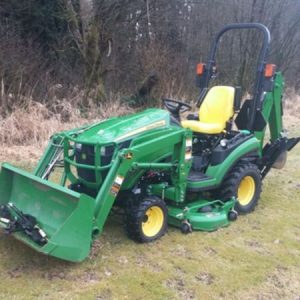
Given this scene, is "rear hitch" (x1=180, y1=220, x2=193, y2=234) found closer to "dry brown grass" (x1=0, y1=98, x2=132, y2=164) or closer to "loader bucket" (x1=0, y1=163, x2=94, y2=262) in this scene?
"loader bucket" (x1=0, y1=163, x2=94, y2=262)

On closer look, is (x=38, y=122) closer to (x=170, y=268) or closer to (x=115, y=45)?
(x=170, y=268)

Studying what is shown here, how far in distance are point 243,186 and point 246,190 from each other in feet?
0.23

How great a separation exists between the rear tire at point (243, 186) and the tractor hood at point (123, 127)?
0.92 m

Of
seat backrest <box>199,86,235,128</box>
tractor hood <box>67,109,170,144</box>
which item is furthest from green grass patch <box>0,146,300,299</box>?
seat backrest <box>199,86,235,128</box>

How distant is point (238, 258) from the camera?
3.85m

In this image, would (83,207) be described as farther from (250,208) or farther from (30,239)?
(250,208)

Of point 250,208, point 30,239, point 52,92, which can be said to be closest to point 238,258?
point 250,208

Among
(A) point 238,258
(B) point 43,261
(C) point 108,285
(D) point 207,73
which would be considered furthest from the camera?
(D) point 207,73

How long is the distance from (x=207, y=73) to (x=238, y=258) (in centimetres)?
251

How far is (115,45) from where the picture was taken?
1237cm

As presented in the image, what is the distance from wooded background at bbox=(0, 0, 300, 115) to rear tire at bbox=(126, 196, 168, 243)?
16.2 feet

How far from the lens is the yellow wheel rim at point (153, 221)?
3.99 meters

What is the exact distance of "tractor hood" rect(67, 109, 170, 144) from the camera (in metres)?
3.87

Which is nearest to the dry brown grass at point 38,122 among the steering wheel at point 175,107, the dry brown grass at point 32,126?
the dry brown grass at point 32,126
